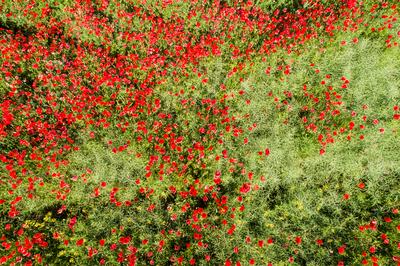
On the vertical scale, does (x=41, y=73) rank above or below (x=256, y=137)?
below

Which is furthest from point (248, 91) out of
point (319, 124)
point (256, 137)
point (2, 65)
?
point (2, 65)

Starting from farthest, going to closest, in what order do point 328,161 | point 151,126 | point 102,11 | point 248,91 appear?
point 102,11 → point 248,91 → point 151,126 → point 328,161

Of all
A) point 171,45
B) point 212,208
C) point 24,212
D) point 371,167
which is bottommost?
point 24,212

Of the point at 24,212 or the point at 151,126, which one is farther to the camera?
the point at 151,126

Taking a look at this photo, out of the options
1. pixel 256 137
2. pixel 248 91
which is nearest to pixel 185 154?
pixel 256 137

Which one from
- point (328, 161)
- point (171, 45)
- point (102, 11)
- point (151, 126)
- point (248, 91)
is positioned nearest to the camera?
point (328, 161)

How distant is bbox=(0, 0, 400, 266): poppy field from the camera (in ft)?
12.5

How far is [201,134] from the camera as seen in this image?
4.69 m

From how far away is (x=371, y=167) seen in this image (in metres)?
4.23

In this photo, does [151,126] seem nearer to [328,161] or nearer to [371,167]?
[328,161]

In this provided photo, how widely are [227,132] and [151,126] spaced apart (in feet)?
4.57

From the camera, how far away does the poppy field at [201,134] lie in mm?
3795

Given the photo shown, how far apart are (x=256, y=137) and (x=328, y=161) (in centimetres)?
126

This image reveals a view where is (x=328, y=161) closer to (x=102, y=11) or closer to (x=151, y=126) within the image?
(x=151, y=126)
